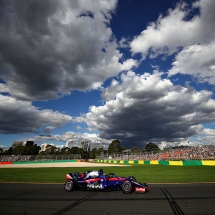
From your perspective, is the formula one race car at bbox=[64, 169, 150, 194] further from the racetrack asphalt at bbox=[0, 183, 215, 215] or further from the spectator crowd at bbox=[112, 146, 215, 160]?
the spectator crowd at bbox=[112, 146, 215, 160]

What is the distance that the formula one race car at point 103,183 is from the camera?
919 cm

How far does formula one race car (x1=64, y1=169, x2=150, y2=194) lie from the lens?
919cm

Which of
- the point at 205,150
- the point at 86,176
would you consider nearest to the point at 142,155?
the point at 205,150

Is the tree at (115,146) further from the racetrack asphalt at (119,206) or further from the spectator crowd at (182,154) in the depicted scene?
the racetrack asphalt at (119,206)

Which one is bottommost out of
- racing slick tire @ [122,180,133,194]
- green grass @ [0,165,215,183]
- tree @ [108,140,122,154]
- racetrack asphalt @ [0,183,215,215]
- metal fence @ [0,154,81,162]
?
racetrack asphalt @ [0,183,215,215]

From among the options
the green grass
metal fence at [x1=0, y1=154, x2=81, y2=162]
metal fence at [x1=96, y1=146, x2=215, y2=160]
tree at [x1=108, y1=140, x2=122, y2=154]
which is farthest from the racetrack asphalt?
tree at [x1=108, y1=140, x2=122, y2=154]

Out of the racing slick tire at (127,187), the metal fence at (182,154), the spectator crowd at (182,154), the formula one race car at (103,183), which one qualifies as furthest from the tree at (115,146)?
the racing slick tire at (127,187)

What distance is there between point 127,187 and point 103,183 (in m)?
1.36

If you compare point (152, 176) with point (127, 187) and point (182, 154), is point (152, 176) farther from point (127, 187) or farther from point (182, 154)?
point (182, 154)

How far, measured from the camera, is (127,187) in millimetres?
9180

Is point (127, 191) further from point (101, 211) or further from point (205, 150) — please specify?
point (205, 150)

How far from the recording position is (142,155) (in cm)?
4838

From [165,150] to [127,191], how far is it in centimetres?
3532

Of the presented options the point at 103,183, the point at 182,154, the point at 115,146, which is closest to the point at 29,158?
the point at 182,154
